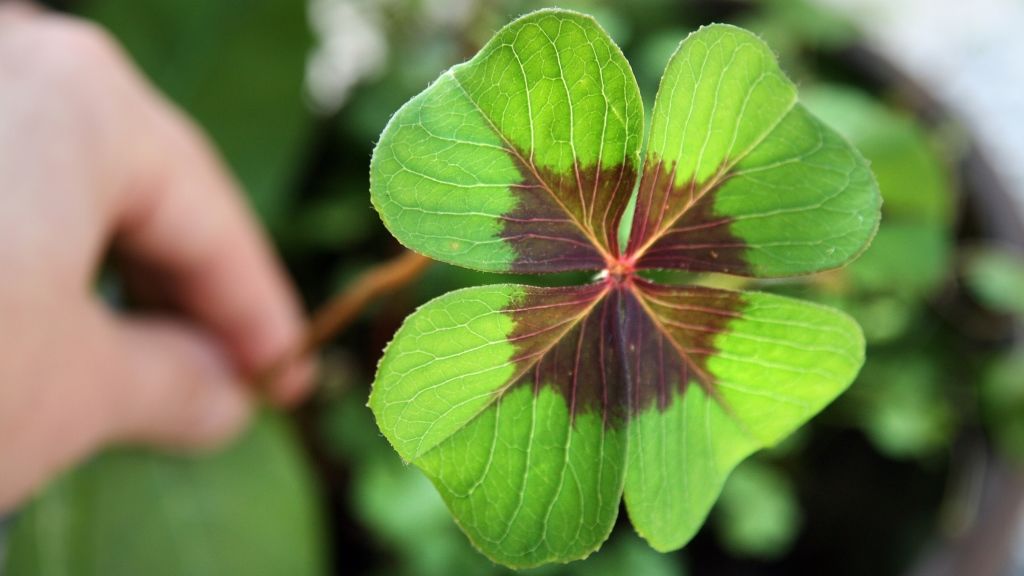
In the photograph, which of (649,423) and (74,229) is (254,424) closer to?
(74,229)

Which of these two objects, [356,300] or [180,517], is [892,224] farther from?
[180,517]

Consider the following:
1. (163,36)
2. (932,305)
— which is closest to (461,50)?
(163,36)

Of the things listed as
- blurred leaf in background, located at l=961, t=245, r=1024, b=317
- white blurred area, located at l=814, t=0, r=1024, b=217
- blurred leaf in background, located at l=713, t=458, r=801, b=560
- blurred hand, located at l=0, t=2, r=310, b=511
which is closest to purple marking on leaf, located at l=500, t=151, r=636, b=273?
blurred hand, located at l=0, t=2, r=310, b=511

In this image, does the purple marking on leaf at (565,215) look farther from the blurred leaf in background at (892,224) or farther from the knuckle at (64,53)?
the blurred leaf in background at (892,224)

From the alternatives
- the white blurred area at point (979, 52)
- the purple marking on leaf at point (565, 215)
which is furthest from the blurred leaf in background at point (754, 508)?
the white blurred area at point (979, 52)

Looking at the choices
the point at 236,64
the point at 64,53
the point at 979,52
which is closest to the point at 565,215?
the point at 64,53
